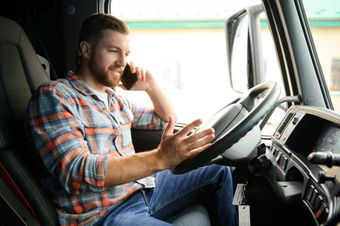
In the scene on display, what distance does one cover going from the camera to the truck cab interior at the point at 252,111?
1.12 m

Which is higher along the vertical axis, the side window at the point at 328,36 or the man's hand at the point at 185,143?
the side window at the point at 328,36

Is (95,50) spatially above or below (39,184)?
above

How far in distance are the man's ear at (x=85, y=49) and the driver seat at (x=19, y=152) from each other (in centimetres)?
21

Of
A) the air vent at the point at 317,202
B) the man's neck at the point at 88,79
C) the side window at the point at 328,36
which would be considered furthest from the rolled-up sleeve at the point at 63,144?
the side window at the point at 328,36

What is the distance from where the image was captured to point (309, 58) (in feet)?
5.17

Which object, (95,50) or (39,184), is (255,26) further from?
(39,184)

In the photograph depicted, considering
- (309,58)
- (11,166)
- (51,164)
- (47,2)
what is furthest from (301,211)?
(47,2)

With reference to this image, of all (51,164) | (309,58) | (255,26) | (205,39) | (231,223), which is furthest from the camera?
(205,39)

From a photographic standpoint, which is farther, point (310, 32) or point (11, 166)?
point (310, 32)

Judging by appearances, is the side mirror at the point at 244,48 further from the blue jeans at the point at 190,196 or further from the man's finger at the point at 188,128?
the man's finger at the point at 188,128

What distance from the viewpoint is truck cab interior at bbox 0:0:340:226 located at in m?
1.12

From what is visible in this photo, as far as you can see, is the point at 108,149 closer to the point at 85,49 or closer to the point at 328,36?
the point at 85,49

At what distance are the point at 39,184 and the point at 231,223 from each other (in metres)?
0.72

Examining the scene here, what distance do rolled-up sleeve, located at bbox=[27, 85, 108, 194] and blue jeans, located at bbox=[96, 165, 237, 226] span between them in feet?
0.74
